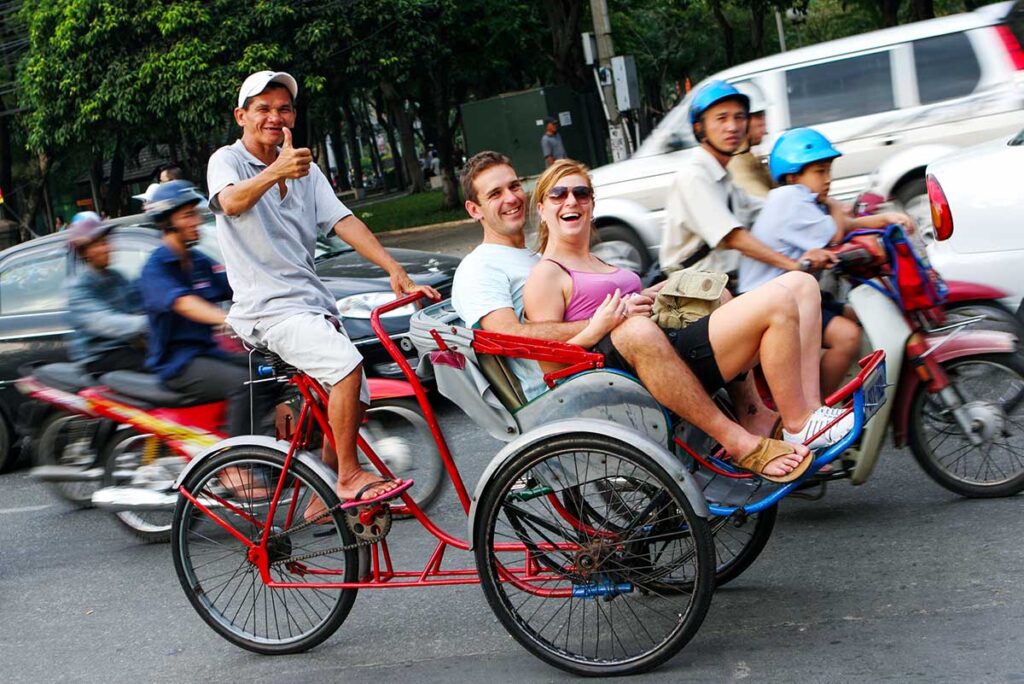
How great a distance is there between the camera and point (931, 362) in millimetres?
4863

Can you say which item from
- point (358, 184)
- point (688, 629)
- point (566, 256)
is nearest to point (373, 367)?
point (566, 256)

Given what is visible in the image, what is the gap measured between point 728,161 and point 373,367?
10.5ft

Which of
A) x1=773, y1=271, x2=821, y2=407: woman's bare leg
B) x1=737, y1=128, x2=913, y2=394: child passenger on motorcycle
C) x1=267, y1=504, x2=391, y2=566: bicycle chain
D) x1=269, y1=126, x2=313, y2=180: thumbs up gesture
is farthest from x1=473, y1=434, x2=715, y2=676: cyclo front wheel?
x1=737, y1=128, x2=913, y2=394: child passenger on motorcycle

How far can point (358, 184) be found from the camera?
61594 millimetres

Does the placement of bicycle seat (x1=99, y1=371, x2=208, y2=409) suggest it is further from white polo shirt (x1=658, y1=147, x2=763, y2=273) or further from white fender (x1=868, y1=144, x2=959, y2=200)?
white fender (x1=868, y1=144, x2=959, y2=200)

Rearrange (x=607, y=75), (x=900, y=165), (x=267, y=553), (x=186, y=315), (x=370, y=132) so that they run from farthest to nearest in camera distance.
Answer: (x=370, y=132), (x=607, y=75), (x=900, y=165), (x=186, y=315), (x=267, y=553)

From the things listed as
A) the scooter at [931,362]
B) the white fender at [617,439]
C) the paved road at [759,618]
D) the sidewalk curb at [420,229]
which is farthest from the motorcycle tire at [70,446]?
the sidewalk curb at [420,229]

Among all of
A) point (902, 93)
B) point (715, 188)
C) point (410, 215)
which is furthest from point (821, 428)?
point (410, 215)

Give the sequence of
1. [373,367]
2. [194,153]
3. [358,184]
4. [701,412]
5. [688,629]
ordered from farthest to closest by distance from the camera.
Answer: [358,184] → [194,153] → [373,367] → [701,412] → [688,629]

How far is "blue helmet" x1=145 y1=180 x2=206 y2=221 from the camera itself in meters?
6.04

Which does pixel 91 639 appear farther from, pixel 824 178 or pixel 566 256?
pixel 824 178

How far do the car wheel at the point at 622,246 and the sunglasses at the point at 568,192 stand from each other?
6.82 meters

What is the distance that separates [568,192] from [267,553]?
5.32 feet

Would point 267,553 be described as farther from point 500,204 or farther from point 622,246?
point 622,246
